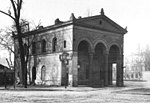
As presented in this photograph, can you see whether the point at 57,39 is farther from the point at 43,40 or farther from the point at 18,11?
the point at 18,11

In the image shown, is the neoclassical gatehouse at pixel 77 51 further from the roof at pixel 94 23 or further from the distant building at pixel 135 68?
the distant building at pixel 135 68

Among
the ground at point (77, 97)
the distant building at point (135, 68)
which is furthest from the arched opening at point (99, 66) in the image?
the distant building at point (135, 68)

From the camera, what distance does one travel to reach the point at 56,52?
1359 inches

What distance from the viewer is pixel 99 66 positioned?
1539 inches

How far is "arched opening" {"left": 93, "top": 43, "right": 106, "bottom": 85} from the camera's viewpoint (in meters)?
38.0

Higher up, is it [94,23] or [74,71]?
[94,23]

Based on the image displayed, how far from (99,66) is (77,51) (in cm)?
804

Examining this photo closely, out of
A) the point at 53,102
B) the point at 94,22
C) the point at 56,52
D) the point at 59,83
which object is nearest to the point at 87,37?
the point at 94,22

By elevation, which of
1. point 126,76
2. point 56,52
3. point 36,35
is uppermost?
point 36,35

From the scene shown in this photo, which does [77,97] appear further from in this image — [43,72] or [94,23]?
[43,72]

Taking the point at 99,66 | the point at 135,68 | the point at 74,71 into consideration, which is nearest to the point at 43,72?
the point at 74,71

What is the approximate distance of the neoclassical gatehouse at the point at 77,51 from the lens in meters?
32.1

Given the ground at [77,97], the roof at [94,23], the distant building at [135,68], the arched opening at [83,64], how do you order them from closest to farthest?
the ground at [77,97]
the roof at [94,23]
the arched opening at [83,64]
the distant building at [135,68]

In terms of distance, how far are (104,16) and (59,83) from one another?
36.8 feet
